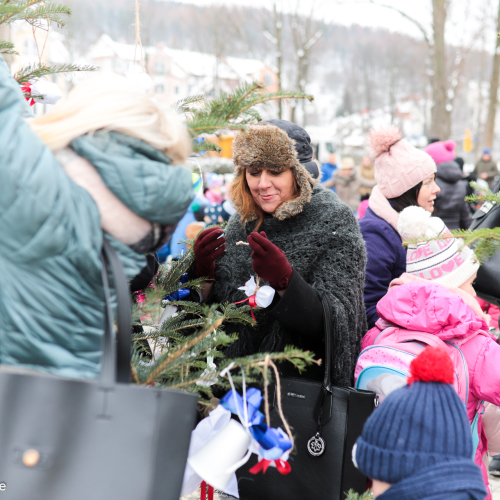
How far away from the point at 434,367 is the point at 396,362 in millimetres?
828

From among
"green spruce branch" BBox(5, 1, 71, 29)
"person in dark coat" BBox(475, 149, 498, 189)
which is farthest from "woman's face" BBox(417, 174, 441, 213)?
"person in dark coat" BBox(475, 149, 498, 189)

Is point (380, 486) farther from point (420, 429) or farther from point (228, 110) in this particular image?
point (228, 110)

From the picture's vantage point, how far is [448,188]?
A: 626 cm

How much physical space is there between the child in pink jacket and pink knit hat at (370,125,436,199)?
2.68 feet

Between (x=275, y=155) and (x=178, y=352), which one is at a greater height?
(x=275, y=155)

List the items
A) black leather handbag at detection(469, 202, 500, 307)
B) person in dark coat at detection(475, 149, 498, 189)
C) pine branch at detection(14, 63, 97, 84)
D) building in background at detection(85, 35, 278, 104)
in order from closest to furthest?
pine branch at detection(14, 63, 97, 84), black leather handbag at detection(469, 202, 500, 307), person in dark coat at detection(475, 149, 498, 189), building in background at detection(85, 35, 278, 104)

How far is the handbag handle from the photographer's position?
1017 mm

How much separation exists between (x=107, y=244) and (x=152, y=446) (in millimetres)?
416

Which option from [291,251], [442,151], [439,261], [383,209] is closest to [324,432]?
[291,251]

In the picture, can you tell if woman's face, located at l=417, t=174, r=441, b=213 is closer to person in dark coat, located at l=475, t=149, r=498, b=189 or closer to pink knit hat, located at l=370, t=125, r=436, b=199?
pink knit hat, located at l=370, t=125, r=436, b=199

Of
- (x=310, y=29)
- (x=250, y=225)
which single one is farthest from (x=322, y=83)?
(x=250, y=225)

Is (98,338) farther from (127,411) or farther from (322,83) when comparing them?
(322,83)

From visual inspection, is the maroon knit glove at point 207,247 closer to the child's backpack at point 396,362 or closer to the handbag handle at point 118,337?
the child's backpack at point 396,362

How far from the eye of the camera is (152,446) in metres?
1.01
